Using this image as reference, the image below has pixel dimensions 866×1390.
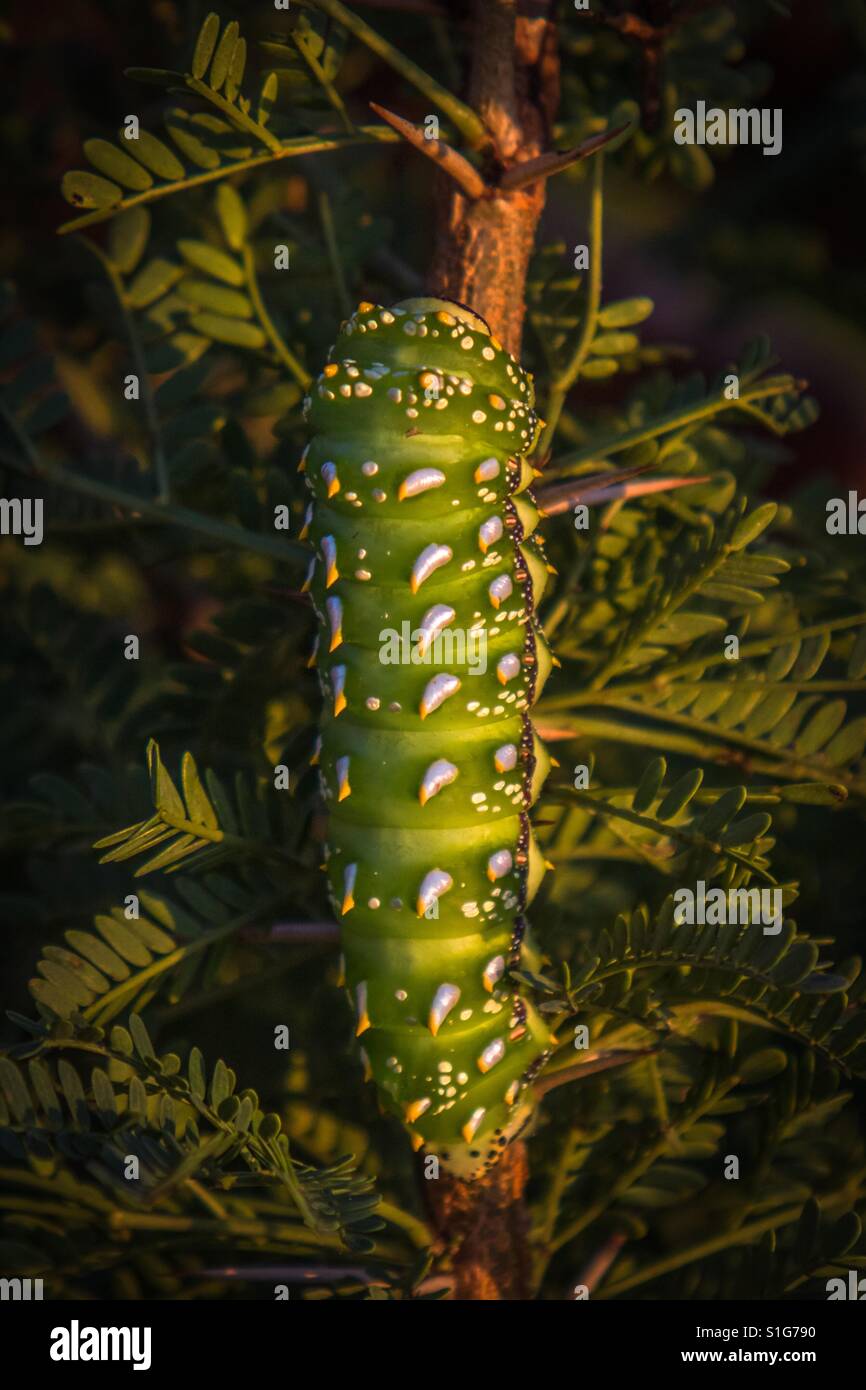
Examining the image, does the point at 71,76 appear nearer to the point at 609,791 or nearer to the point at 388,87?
the point at 388,87

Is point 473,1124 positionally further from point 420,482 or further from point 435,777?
point 420,482

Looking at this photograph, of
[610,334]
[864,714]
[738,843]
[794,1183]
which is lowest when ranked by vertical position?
[794,1183]

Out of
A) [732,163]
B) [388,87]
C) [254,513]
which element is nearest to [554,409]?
[254,513]

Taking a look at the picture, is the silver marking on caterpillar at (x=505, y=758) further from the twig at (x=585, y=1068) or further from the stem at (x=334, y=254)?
the stem at (x=334, y=254)

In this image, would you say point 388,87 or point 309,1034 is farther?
point 388,87

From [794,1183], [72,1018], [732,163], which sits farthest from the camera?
[732,163]

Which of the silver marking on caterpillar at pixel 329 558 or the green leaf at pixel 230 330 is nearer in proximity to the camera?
the silver marking on caterpillar at pixel 329 558

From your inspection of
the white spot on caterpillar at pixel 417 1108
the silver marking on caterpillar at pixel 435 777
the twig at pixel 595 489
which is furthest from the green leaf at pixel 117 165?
the white spot on caterpillar at pixel 417 1108
